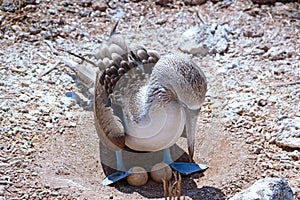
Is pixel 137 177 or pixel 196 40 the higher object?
pixel 196 40

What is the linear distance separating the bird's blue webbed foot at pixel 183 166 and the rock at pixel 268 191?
900 millimetres

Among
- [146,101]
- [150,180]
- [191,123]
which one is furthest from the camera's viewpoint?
[150,180]

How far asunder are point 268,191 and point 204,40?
2.52m

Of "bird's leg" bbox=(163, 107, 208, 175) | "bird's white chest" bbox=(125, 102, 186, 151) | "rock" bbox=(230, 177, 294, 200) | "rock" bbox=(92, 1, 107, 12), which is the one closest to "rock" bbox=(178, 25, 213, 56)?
"rock" bbox=(92, 1, 107, 12)

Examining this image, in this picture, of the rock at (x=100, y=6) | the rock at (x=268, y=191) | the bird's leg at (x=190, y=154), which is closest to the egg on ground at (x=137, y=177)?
the bird's leg at (x=190, y=154)

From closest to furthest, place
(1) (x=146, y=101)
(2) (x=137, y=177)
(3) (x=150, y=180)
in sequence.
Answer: (1) (x=146, y=101) < (2) (x=137, y=177) < (3) (x=150, y=180)

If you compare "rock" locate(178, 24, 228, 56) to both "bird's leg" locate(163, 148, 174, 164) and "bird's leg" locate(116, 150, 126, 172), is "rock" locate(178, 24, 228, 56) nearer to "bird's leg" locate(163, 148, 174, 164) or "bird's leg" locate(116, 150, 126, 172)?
"bird's leg" locate(163, 148, 174, 164)

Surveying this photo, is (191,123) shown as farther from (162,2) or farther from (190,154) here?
(162,2)

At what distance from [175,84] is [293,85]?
1553mm

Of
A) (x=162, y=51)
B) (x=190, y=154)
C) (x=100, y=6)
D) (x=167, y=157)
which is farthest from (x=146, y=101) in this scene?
(x=100, y=6)

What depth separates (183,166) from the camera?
439cm

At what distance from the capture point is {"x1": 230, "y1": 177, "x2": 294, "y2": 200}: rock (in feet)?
10.9

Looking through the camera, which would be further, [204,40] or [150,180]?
[204,40]

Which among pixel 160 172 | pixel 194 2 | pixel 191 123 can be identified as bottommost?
pixel 160 172
